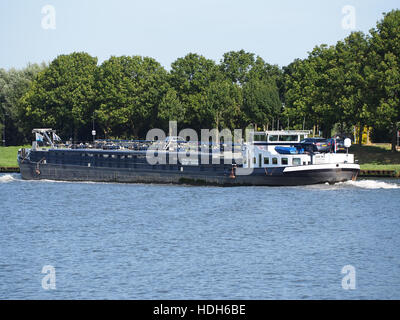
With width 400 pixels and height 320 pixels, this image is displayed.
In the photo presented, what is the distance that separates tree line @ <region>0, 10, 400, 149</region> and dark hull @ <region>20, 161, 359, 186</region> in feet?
94.5

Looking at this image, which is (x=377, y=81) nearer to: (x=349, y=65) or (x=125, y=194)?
(x=349, y=65)

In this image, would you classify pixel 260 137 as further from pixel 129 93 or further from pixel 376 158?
pixel 129 93

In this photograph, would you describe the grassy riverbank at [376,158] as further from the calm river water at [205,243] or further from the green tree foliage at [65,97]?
the green tree foliage at [65,97]

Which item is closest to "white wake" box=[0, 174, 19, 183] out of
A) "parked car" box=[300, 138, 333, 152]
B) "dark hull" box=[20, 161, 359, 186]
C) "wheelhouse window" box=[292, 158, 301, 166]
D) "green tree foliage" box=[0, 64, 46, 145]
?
"dark hull" box=[20, 161, 359, 186]

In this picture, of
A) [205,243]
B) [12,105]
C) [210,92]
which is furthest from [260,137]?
[12,105]

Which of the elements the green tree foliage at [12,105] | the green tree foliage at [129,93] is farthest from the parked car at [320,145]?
the green tree foliage at [12,105]

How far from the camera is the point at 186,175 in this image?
80625mm

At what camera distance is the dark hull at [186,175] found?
239ft

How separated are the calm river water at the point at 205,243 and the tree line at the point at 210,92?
31.3 meters

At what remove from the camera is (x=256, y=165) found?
7488cm

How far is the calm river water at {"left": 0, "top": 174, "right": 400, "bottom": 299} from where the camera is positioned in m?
36.5

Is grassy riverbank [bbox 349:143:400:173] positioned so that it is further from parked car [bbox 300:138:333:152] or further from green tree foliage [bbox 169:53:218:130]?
green tree foliage [bbox 169:53:218:130]
